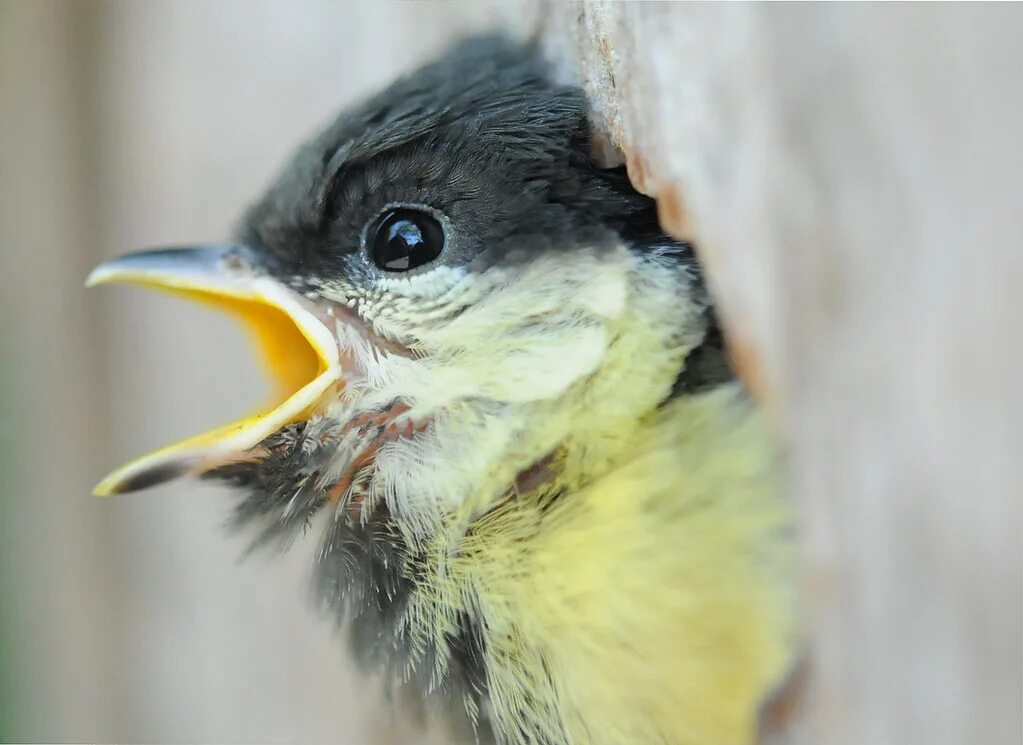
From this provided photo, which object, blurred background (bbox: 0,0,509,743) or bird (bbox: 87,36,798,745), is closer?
bird (bbox: 87,36,798,745)

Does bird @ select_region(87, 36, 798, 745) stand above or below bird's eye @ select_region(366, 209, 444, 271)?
below

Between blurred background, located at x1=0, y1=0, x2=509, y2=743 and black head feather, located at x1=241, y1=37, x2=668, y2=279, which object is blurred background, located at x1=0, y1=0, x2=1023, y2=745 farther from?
blurred background, located at x1=0, y1=0, x2=509, y2=743

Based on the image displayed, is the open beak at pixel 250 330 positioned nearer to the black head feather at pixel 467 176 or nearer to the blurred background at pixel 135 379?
the black head feather at pixel 467 176

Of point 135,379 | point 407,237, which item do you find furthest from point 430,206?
point 135,379

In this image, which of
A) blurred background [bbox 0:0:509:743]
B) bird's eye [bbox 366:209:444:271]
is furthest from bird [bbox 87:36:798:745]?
blurred background [bbox 0:0:509:743]

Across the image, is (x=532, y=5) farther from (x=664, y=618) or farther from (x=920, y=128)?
(x=664, y=618)

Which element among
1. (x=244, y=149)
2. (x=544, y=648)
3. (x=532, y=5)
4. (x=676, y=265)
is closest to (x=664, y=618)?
(x=544, y=648)

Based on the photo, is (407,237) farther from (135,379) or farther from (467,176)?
(135,379)

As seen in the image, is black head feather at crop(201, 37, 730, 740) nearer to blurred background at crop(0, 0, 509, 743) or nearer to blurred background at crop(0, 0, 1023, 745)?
blurred background at crop(0, 0, 1023, 745)
